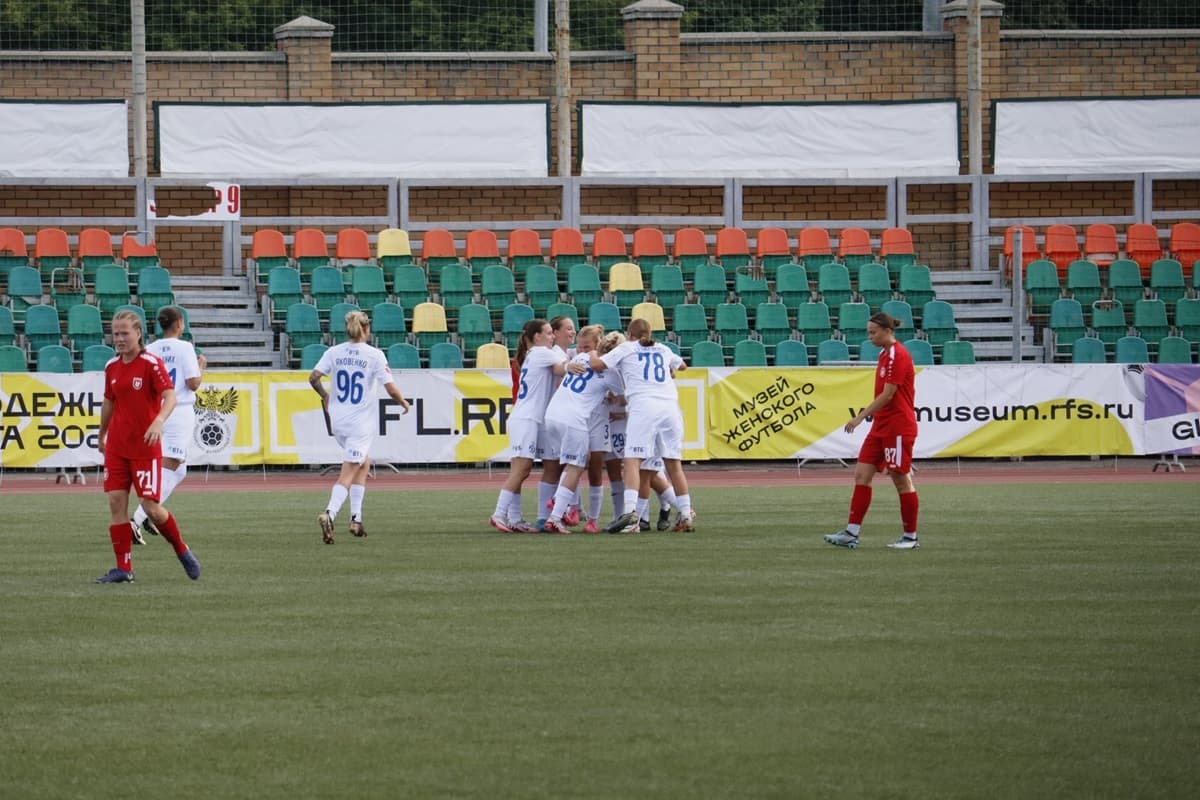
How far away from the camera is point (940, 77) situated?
113ft

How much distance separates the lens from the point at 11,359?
25.2 meters

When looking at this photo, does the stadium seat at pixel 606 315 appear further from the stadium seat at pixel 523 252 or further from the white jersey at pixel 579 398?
the white jersey at pixel 579 398

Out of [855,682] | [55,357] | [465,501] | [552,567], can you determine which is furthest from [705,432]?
[855,682]

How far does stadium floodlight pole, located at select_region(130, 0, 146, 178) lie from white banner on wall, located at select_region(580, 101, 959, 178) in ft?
26.3

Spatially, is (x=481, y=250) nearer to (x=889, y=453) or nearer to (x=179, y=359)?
(x=179, y=359)

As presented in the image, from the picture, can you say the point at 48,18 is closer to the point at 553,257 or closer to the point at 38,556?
the point at 553,257

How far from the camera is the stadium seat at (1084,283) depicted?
1205 inches

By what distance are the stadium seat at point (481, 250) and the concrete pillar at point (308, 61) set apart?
474 cm

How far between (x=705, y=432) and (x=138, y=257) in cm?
1108

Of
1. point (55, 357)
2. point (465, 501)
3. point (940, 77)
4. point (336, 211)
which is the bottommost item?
point (465, 501)

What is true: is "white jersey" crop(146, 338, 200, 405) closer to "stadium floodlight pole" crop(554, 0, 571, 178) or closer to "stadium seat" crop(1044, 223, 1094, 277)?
"stadium floodlight pole" crop(554, 0, 571, 178)

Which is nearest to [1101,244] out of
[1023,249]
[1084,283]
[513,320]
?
[1023,249]

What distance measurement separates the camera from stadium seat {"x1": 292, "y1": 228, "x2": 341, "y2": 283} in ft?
100

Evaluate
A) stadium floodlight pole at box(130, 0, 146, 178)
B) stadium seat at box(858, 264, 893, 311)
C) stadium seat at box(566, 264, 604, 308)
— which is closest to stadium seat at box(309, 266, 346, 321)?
stadium seat at box(566, 264, 604, 308)
